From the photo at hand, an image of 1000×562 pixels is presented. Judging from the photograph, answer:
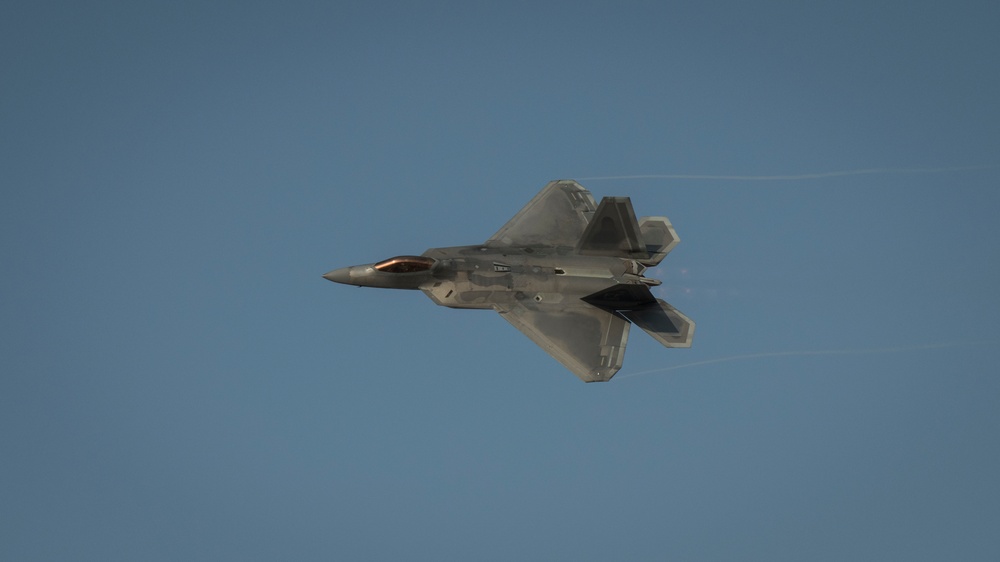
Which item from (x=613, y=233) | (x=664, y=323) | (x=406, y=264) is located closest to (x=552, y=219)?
(x=613, y=233)

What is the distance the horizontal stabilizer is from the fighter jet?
0.12ft

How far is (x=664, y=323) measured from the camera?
51.5 metres

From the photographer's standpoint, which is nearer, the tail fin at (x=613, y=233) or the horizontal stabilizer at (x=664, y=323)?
the horizontal stabilizer at (x=664, y=323)

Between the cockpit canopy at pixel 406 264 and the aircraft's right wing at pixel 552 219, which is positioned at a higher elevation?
the aircraft's right wing at pixel 552 219

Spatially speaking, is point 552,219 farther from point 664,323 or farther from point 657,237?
point 664,323

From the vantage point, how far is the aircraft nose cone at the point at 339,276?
51.7m

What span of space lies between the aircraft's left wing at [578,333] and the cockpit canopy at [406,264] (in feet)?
10.7

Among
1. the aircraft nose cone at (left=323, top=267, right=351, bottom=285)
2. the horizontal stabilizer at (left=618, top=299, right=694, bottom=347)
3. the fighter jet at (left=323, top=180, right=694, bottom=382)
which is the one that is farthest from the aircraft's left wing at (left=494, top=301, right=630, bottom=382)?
the aircraft nose cone at (left=323, top=267, right=351, bottom=285)

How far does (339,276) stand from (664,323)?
41.3ft

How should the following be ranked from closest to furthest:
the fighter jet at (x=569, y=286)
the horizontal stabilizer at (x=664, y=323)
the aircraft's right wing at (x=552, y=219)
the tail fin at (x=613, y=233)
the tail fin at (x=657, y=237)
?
the fighter jet at (x=569, y=286) → the horizontal stabilizer at (x=664, y=323) → the tail fin at (x=613, y=233) → the tail fin at (x=657, y=237) → the aircraft's right wing at (x=552, y=219)

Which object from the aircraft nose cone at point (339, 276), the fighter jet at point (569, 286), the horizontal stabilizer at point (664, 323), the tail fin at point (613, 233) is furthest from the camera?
the aircraft nose cone at point (339, 276)

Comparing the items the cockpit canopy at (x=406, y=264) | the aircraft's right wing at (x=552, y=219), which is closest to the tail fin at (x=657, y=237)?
the aircraft's right wing at (x=552, y=219)

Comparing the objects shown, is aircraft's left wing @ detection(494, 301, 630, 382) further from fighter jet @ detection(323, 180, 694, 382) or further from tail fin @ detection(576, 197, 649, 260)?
tail fin @ detection(576, 197, 649, 260)

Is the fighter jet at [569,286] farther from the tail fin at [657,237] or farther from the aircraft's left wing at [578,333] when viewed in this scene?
the tail fin at [657,237]
